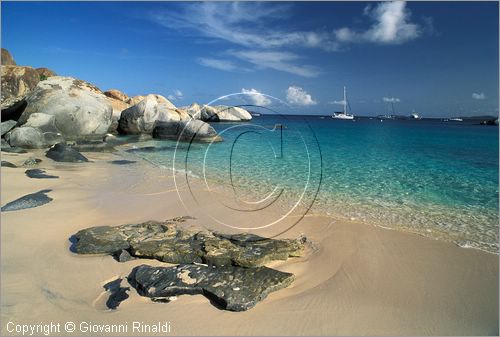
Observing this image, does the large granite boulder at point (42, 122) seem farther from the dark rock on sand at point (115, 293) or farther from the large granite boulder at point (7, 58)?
the large granite boulder at point (7, 58)

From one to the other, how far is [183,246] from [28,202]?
3.43 meters

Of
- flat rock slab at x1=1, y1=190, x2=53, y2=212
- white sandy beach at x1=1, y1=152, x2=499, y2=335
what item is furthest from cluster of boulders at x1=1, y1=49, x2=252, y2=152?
Result: white sandy beach at x1=1, y1=152, x2=499, y2=335

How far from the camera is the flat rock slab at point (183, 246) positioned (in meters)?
3.84

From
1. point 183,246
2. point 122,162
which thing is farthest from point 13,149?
point 183,246

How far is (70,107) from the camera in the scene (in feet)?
55.3

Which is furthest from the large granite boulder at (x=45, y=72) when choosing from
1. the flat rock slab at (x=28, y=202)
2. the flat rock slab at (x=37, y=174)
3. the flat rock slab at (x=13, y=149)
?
the flat rock slab at (x=28, y=202)

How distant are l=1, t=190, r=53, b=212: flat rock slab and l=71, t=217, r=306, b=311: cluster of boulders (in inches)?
70.9

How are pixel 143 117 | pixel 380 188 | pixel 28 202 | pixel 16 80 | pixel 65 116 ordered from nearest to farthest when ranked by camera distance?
pixel 28 202
pixel 380 188
pixel 65 116
pixel 143 117
pixel 16 80

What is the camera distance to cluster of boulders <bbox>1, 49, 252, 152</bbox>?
14931mm

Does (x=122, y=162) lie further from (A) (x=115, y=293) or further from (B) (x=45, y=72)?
(B) (x=45, y=72)

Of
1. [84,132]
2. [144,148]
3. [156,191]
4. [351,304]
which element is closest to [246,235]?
[351,304]

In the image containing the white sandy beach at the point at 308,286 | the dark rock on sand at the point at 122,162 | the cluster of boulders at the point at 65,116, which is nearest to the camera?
the white sandy beach at the point at 308,286

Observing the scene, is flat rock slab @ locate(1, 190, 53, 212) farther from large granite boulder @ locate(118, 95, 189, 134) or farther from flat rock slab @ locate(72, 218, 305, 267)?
large granite boulder @ locate(118, 95, 189, 134)

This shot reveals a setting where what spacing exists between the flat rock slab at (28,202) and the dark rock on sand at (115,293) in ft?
10.4
